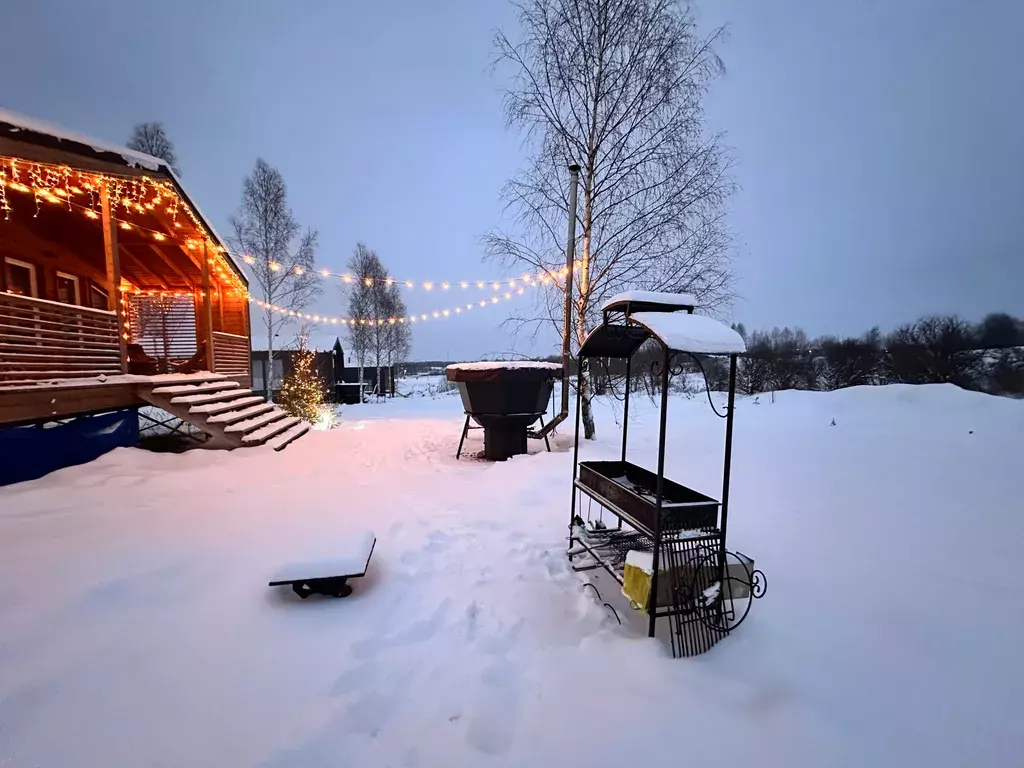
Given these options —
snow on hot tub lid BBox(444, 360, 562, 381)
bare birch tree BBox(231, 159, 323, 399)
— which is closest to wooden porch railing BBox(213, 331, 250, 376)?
bare birch tree BBox(231, 159, 323, 399)

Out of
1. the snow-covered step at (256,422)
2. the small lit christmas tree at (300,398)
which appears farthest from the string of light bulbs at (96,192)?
the small lit christmas tree at (300,398)

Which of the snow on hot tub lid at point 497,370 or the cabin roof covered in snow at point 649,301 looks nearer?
the cabin roof covered in snow at point 649,301

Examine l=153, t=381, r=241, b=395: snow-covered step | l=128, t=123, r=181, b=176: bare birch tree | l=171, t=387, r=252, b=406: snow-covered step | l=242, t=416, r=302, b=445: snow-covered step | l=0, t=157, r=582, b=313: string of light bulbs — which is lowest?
l=242, t=416, r=302, b=445: snow-covered step

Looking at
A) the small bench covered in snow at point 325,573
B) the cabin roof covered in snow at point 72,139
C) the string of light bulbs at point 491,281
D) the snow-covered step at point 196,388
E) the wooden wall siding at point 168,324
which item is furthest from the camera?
the wooden wall siding at point 168,324

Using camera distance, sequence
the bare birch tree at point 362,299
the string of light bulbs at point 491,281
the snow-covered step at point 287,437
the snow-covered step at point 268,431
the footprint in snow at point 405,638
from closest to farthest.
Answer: the footprint in snow at point 405,638
the snow-covered step at point 268,431
the snow-covered step at point 287,437
the string of light bulbs at point 491,281
the bare birch tree at point 362,299

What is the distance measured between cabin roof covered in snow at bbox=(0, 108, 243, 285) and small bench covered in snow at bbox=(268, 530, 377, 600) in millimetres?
5719

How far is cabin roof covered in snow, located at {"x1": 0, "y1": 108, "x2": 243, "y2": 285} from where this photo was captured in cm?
432

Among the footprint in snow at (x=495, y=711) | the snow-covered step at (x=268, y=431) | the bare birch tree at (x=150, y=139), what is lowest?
the footprint in snow at (x=495, y=711)

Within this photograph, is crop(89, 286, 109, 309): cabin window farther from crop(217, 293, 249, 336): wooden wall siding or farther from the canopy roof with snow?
the canopy roof with snow

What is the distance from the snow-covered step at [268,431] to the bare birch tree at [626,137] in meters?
5.64

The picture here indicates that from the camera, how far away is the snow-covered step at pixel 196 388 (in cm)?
603

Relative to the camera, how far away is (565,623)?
8.55 ft

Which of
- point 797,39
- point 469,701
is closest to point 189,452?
point 469,701

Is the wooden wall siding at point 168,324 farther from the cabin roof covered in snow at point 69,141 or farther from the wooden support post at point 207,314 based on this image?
the cabin roof covered in snow at point 69,141
